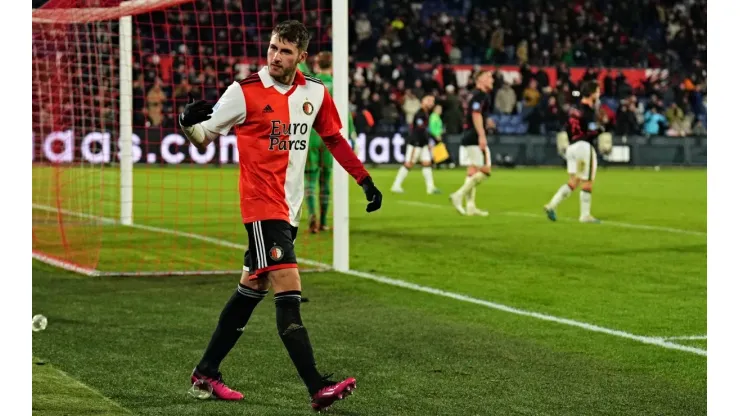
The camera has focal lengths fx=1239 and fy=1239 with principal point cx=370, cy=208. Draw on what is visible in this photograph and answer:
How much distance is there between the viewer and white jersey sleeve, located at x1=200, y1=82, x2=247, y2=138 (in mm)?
5859

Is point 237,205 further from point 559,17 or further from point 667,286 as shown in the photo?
point 559,17

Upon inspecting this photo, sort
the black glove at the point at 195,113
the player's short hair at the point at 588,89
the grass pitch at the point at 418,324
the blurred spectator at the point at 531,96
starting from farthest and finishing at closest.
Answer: the blurred spectator at the point at 531,96 < the player's short hair at the point at 588,89 < the grass pitch at the point at 418,324 < the black glove at the point at 195,113

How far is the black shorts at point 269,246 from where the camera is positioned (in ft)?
19.6

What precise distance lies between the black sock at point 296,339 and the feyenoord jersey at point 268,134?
40cm

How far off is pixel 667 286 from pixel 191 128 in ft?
20.0

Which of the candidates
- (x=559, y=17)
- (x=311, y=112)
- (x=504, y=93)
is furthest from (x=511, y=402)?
(x=559, y=17)

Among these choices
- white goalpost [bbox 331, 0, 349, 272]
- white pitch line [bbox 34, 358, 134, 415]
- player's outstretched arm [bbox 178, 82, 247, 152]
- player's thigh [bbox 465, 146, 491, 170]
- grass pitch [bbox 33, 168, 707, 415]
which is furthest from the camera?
player's thigh [bbox 465, 146, 491, 170]

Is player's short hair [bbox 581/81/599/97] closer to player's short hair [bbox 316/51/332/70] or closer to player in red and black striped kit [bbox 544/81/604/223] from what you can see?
player in red and black striped kit [bbox 544/81/604/223]

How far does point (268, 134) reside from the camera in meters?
6.00

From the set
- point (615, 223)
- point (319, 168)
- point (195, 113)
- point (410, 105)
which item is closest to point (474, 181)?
point (615, 223)

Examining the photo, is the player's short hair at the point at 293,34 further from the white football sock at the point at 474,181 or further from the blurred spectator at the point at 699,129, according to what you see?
the blurred spectator at the point at 699,129

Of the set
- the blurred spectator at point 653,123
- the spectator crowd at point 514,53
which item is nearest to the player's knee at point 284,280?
the spectator crowd at point 514,53

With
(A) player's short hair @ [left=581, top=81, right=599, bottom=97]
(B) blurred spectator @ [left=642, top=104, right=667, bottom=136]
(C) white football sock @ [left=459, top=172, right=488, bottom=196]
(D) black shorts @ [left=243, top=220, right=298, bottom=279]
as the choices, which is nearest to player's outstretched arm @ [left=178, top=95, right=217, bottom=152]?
(D) black shorts @ [left=243, top=220, right=298, bottom=279]

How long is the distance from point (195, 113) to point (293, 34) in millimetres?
649
